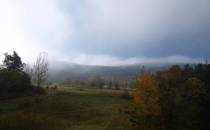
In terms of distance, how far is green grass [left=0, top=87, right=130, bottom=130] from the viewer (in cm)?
5275

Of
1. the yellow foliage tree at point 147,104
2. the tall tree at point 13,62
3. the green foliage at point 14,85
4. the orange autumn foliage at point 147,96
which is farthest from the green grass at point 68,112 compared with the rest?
the tall tree at point 13,62

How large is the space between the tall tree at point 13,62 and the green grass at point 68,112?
2291 cm

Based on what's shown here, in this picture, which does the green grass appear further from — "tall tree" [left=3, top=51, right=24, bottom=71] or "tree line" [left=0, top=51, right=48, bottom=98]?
"tall tree" [left=3, top=51, right=24, bottom=71]

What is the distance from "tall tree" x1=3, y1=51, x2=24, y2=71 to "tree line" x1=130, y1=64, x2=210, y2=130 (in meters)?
64.8

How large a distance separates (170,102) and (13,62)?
2808 inches

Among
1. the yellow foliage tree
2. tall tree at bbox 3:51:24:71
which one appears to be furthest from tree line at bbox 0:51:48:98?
the yellow foliage tree

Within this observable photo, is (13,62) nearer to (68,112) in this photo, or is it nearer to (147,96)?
(68,112)

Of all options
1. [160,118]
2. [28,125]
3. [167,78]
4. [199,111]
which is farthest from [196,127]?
[28,125]

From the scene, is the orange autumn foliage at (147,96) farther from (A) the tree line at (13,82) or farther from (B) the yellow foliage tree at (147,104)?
(A) the tree line at (13,82)

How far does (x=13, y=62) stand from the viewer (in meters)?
100

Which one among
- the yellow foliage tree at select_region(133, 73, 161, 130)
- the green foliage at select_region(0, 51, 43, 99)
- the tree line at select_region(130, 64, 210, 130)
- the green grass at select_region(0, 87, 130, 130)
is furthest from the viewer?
the green foliage at select_region(0, 51, 43, 99)

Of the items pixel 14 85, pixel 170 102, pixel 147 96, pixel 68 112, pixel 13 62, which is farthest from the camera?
pixel 13 62

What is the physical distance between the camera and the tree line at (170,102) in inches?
1655

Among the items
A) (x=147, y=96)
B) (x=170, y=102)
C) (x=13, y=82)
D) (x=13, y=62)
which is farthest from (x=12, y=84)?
(x=170, y=102)
